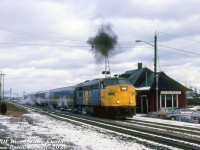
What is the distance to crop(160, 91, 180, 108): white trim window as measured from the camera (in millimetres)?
45831

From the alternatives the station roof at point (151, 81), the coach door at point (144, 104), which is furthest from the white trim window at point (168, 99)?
the coach door at point (144, 104)

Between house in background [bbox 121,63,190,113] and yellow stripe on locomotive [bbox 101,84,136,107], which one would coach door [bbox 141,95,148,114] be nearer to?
house in background [bbox 121,63,190,113]

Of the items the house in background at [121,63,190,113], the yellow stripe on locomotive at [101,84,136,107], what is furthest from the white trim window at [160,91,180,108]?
the yellow stripe on locomotive at [101,84,136,107]

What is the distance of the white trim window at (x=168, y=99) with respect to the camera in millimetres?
45831

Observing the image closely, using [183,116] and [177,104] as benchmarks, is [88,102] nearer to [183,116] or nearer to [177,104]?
[183,116]

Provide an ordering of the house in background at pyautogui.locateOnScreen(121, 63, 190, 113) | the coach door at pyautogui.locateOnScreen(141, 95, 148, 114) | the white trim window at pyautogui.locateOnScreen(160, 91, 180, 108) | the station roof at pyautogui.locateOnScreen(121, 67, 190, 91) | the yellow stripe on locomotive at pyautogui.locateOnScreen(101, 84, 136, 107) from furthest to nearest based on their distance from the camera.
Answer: the coach door at pyautogui.locateOnScreen(141, 95, 148, 114) → the station roof at pyautogui.locateOnScreen(121, 67, 190, 91) → the white trim window at pyautogui.locateOnScreen(160, 91, 180, 108) → the house in background at pyautogui.locateOnScreen(121, 63, 190, 113) → the yellow stripe on locomotive at pyautogui.locateOnScreen(101, 84, 136, 107)

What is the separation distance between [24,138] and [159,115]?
21272mm

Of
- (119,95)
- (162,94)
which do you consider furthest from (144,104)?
(119,95)

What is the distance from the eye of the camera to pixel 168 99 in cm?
4638

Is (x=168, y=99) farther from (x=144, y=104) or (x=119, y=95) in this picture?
(x=119, y=95)

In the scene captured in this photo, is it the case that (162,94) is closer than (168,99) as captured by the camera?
Yes

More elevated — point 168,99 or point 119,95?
point 119,95

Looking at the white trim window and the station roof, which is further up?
the station roof

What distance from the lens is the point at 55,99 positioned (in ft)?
199
